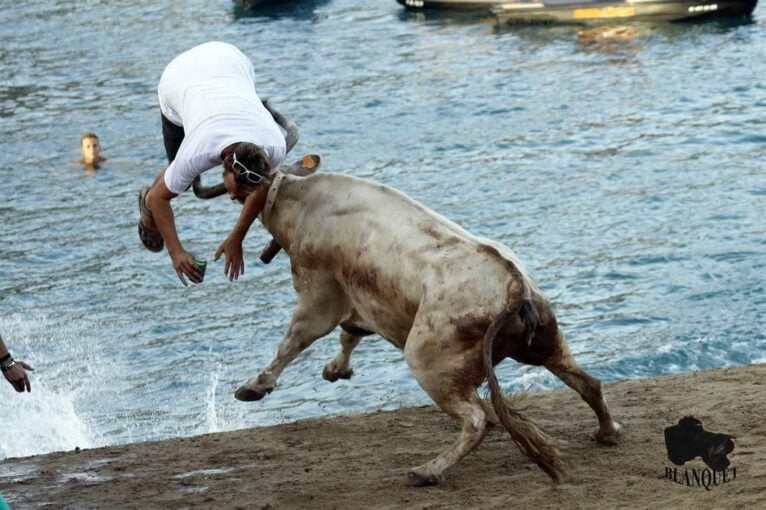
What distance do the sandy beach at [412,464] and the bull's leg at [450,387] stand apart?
0.42ft

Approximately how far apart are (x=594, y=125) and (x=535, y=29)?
28.7ft

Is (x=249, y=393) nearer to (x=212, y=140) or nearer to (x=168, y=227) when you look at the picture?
(x=168, y=227)

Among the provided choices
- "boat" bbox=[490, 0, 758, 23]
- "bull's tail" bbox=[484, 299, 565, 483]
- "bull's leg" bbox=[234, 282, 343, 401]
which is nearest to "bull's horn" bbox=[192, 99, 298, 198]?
"bull's leg" bbox=[234, 282, 343, 401]

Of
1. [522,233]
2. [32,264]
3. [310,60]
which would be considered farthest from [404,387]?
[310,60]

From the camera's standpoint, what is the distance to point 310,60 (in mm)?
28219

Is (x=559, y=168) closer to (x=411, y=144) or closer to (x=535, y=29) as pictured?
(x=411, y=144)

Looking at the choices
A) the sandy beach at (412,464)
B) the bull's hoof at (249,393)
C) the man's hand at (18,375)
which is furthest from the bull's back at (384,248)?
the man's hand at (18,375)

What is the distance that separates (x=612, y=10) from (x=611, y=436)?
73.2ft

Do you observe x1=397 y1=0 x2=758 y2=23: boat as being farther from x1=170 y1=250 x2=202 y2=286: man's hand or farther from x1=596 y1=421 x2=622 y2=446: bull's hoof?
x1=170 y1=250 x2=202 y2=286: man's hand

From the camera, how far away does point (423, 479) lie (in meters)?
7.57

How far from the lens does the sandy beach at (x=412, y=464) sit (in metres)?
7.29

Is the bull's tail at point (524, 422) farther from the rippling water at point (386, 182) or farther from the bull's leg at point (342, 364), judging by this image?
the rippling water at point (386, 182)

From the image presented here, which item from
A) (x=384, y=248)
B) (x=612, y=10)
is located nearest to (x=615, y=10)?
(x=612, y=10)

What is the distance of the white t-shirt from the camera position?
7.99 meters
